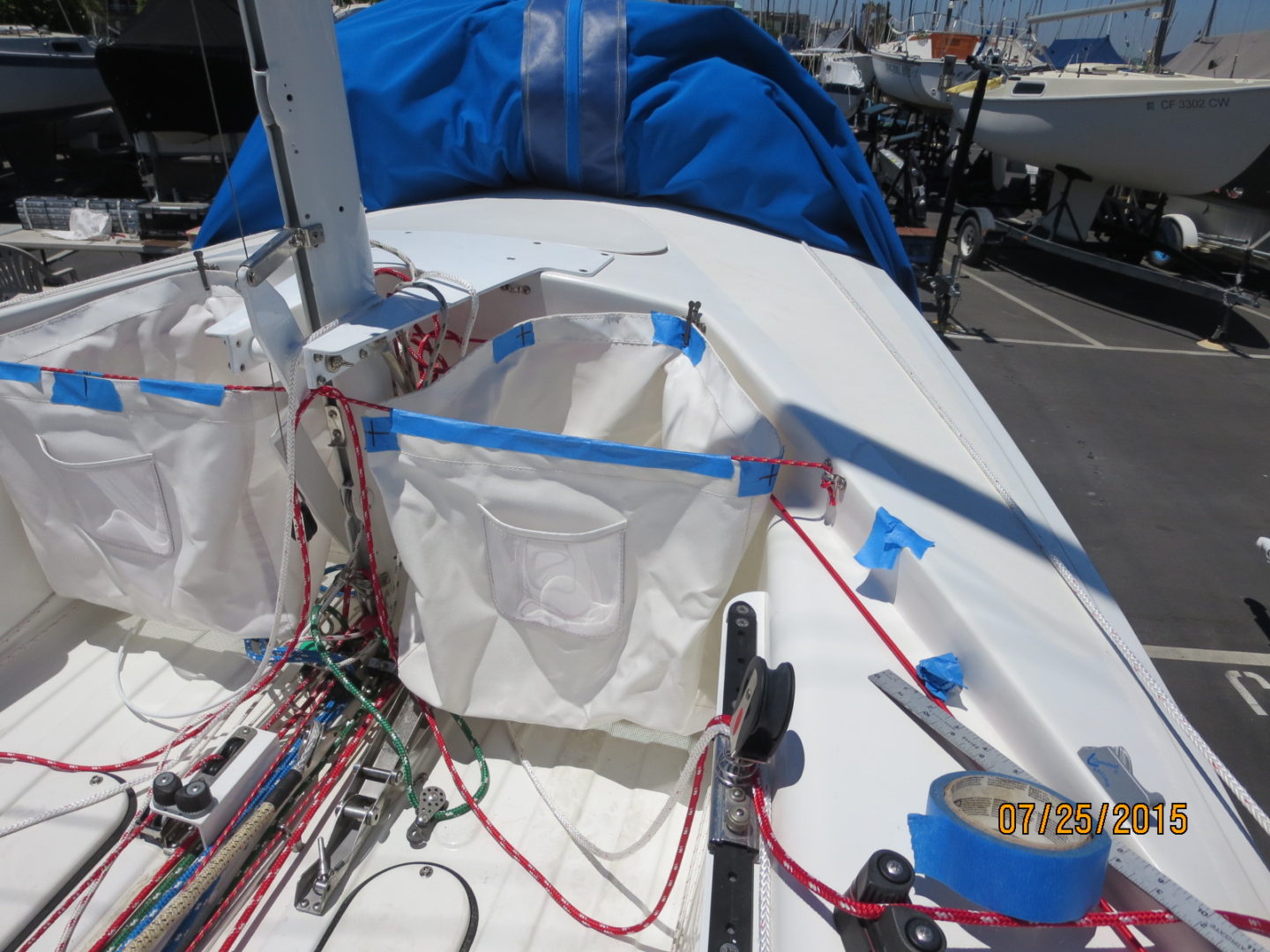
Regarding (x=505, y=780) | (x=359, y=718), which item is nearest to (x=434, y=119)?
(x=359, y=718)

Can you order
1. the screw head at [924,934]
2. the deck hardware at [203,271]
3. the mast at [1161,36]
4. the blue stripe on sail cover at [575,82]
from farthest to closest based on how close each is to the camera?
the mast at [1161,36] < the blue stripe on sail cover at [575,82] < the deck hardware at [203,271] < the screw head at [924,934]

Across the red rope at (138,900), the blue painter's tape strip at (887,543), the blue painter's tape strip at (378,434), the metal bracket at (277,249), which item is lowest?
the red rope at (138,900)

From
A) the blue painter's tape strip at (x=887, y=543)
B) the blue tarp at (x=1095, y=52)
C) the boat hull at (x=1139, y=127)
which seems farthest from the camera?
the blue tarp at (x=1095, y=52)

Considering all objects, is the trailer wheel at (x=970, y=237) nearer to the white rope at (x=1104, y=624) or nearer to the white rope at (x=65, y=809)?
the white rope at (x=1104, y=624)

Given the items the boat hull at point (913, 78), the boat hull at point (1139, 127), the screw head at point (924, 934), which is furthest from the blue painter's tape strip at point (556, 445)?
the boat hull at point (913, 78)

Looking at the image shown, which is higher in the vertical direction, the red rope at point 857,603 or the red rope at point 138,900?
the red rope at point 857,603

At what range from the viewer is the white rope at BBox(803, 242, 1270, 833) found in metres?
0.84

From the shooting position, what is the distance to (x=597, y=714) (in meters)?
1.41

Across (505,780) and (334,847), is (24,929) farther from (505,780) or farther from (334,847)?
(505,780)

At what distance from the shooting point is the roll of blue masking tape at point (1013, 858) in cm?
64

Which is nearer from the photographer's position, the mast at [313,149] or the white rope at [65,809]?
the mast at [313,149]

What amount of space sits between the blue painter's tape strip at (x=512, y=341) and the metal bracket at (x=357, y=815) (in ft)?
2.51

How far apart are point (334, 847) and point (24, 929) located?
1.63ft

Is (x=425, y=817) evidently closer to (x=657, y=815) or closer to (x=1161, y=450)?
(x=657, y=815)
